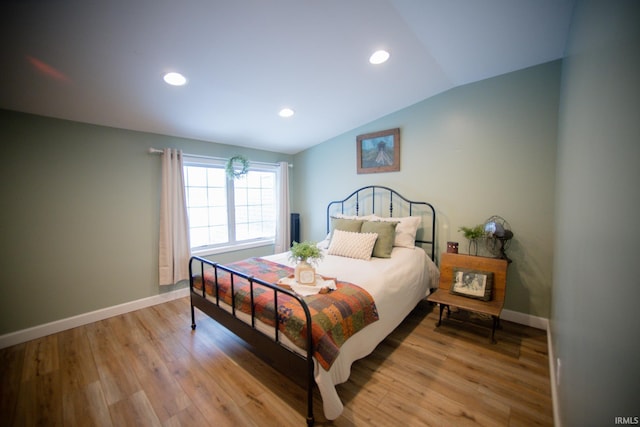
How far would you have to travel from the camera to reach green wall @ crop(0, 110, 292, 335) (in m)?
2.34

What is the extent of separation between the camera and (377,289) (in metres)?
2.04

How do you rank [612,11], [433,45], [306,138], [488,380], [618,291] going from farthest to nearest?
[306,138] < [433,45] < [488,380] < [612,11] < [618,291]

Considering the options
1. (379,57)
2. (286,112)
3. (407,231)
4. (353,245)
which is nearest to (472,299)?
(407,231)

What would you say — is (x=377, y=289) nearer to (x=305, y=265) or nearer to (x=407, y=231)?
(x=305, y=265)

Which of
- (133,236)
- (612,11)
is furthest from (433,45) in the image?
(133,236)

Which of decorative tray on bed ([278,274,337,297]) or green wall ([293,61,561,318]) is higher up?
green wall ([293,61,561,318])

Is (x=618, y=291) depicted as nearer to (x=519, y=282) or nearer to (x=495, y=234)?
(x=495, y=234)

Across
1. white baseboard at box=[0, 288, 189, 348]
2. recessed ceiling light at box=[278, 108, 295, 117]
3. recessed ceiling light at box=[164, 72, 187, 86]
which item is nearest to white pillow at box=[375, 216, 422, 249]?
recessed ceiling light at box=[278, 108, 295, 117]

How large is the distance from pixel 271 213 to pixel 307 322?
3.28 meters

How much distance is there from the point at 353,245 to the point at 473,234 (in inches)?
50.0

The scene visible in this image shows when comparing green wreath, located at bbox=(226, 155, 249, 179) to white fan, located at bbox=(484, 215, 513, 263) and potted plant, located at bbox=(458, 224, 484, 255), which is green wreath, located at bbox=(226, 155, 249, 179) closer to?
potted plant, located at bbox=(458, 224, 484, 255)

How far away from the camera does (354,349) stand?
5.64 feet

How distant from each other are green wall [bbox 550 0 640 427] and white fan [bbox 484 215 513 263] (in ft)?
4.16

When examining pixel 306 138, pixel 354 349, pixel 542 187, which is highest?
pixel 306 138
